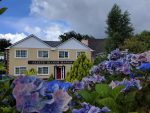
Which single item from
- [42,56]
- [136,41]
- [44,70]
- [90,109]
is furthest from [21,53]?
[90,109]

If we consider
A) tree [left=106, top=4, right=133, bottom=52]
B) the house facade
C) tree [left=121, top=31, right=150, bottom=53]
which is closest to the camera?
tree [left=121, top=31, right=150, bottom=53]

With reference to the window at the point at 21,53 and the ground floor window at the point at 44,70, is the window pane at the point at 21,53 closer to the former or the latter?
the window at the point at 21,53

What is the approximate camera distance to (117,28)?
70188 millimetres

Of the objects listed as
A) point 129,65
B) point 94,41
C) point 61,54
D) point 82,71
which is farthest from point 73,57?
point 129,65

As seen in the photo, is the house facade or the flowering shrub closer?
the flowering shrub

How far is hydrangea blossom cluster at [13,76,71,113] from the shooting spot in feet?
4.57

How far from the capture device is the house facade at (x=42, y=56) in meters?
59.9

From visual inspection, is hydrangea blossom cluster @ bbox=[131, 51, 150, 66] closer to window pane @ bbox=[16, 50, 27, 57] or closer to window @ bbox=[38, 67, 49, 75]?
window pane @ bbox=[16, 50, 27, 57]

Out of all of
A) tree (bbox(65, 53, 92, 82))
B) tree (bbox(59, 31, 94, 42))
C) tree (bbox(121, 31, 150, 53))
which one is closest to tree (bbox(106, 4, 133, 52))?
tree (bbox(121, 31, 150, 53))

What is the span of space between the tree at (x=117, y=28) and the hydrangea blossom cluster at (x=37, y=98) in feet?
218

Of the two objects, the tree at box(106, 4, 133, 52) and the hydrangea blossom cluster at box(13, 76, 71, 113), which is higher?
the tree at box(106, 4, 133, 52)

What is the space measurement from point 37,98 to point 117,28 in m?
69.3

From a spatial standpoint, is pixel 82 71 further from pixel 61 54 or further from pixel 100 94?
pixel 61 54

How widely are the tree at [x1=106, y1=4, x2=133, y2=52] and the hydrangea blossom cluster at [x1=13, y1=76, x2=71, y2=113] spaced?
66.5 meters
